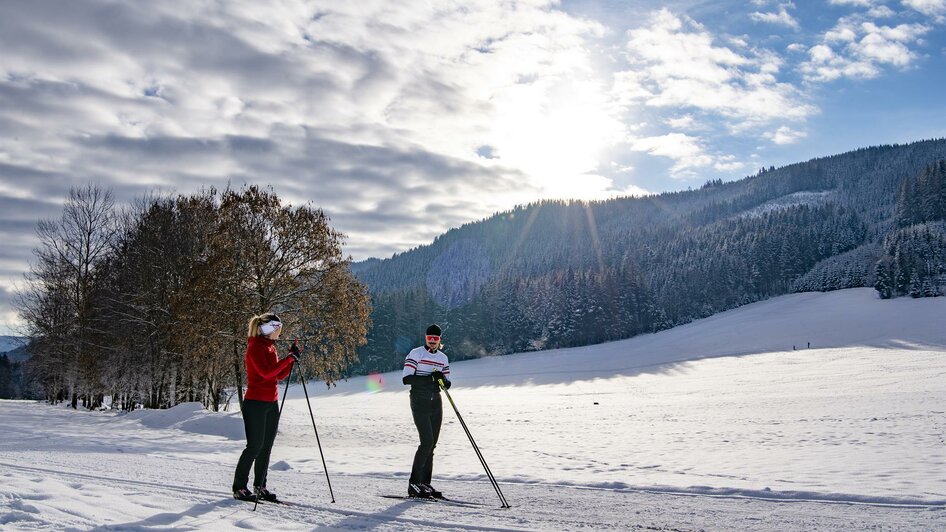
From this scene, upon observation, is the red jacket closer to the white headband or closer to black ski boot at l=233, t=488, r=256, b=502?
the white headband

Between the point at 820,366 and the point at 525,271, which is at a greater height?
the point at 525,271

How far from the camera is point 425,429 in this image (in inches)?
327

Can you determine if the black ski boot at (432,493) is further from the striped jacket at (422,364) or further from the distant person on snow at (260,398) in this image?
the distant person on snow at (260,398)

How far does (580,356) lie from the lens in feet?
223

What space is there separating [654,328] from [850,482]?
79.3 metres

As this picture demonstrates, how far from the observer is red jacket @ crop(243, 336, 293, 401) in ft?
23.9

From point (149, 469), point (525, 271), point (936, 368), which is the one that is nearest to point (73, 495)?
point (149, 469)

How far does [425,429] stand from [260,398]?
228 cm

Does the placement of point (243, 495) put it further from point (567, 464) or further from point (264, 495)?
point (567, 464)

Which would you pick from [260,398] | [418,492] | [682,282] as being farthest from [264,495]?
[682,282]

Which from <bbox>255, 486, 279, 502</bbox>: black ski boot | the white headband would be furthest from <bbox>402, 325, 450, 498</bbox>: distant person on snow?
<bbox>255, 486, 279, 502</bbox>: black ski boot

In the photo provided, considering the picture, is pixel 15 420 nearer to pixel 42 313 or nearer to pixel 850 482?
pixel 42 313

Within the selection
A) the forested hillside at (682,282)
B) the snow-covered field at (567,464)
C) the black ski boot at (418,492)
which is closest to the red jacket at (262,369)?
the snow-covered field at (567,464)

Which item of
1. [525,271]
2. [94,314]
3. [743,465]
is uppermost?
[525,271]
